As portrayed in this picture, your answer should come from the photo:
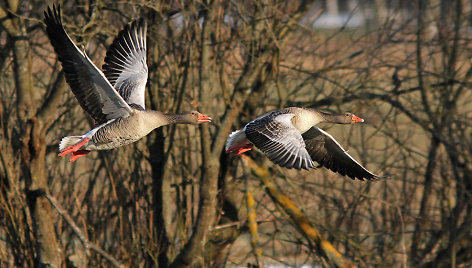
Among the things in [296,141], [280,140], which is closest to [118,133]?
[280,140]

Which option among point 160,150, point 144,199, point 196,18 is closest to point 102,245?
point 144,199

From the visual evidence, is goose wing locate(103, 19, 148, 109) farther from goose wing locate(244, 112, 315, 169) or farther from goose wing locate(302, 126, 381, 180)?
goose wing locate(302, 126, 381, 180)

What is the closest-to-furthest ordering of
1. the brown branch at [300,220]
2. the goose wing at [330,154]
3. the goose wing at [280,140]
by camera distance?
the goose wing at [280,140], the goose wing at [330,154], the brown branch at [300,220]

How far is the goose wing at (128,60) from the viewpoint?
6730mm

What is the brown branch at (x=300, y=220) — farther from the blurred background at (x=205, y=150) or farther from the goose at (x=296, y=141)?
the goose at (x=296, y=141)

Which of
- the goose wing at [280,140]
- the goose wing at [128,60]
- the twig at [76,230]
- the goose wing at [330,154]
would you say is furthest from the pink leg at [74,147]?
the goose wing at [330,154]

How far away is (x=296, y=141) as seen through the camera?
550cm

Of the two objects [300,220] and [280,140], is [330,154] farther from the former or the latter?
[300,220]

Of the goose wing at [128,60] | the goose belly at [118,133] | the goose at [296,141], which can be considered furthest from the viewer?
the goose wing at [128,60]

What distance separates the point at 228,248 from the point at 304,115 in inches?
143

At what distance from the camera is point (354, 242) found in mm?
8414

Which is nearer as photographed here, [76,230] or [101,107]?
[101,107]

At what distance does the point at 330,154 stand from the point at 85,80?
9.62 ft

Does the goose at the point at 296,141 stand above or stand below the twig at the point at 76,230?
above
